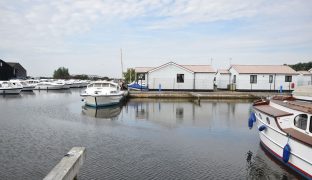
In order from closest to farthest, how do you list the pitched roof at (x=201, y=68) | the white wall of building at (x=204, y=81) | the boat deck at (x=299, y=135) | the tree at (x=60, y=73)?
the boat deck at (x=299, y=135) → the white wall of building at (x=204, y=81) → the pitched roof at (x=201, y=68) → the tree at (x=60, y=73)

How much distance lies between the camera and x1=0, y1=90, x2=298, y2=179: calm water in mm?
10971

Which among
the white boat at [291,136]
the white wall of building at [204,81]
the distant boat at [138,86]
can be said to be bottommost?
the white boat at [291,136]

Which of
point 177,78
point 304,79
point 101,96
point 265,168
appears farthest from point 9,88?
point 304,79

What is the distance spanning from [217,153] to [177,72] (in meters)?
30.8

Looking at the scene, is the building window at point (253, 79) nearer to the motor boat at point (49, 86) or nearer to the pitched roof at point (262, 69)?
the pitched roof at point (262, 69)

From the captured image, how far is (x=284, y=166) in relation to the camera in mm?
11891

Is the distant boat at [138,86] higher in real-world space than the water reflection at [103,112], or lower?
higher

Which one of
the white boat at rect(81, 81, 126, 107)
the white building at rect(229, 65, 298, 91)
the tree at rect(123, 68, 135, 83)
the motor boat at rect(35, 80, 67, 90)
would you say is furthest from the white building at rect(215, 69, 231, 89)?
the motor boat at rect(35, 80, 67, 90)

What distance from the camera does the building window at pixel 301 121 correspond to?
38.2ft

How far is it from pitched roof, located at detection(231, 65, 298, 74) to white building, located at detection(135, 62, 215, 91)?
5219mm

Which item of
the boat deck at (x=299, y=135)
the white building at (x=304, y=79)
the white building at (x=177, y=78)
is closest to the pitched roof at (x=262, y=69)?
the white building at (x=304, y=79)

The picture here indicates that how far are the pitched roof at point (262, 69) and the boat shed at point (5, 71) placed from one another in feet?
181

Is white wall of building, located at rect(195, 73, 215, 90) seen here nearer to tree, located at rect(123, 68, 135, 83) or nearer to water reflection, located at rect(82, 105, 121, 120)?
water reflection, located at rect(82, 105, 121, 120)

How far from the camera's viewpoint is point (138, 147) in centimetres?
1418
